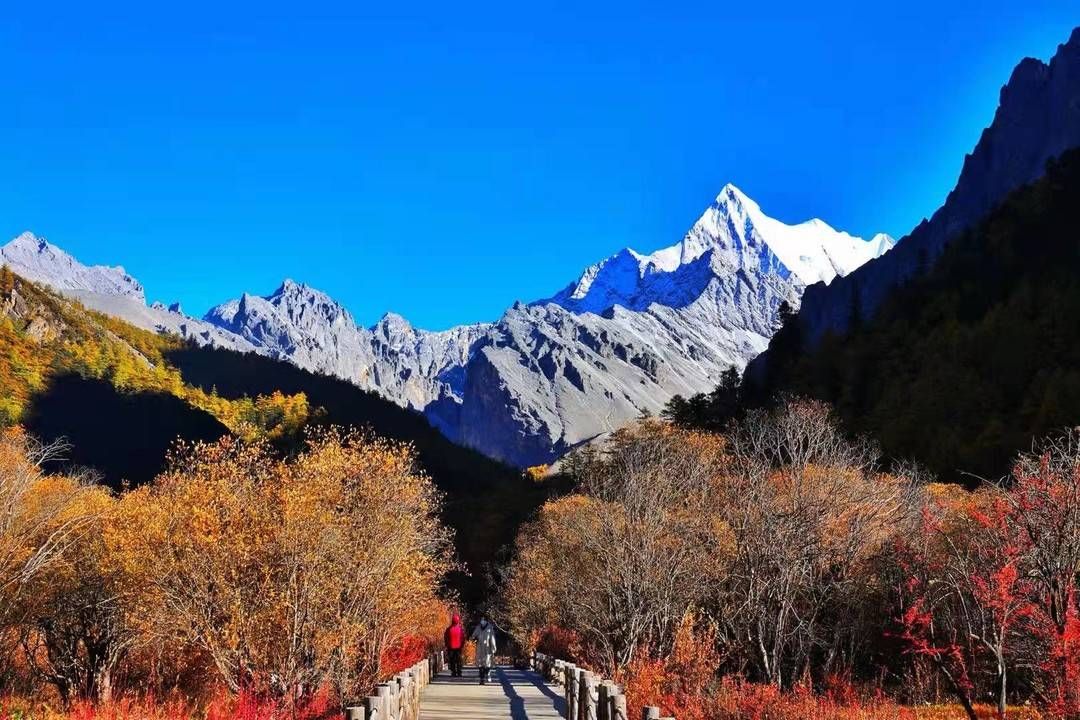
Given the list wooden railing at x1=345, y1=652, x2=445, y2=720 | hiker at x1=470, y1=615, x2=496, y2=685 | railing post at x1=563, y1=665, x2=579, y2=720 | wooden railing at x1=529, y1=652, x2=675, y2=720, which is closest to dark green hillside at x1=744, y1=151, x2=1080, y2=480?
hiker at x1=470, y1=615, x2=496, y2=685

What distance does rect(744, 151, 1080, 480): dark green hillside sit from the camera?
231 feet

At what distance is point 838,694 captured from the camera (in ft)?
90.0

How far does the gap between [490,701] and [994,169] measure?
14456 cm

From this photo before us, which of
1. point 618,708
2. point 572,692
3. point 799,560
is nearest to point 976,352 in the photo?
point 799,560

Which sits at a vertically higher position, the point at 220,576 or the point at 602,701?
the point at 220,576

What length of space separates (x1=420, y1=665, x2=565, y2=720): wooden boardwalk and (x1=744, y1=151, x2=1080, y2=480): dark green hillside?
4190 centimetres

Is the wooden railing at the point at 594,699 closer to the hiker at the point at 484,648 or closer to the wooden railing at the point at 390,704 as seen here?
the wooden railing at the point at 390,704

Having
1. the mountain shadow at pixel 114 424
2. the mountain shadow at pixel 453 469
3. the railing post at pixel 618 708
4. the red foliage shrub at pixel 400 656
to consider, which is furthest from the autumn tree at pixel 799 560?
the mountain shadow at pixel 114 424

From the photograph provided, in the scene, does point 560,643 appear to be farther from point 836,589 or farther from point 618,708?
point 618,708

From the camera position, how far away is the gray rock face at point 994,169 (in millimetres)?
135625

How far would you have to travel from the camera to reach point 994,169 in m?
145

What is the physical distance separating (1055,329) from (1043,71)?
8657cm

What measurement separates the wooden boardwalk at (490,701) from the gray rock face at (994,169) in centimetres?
10945

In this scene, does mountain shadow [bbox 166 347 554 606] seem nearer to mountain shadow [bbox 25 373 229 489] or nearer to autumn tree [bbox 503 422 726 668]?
mountain shadow [bbox 25 373 229 489]
